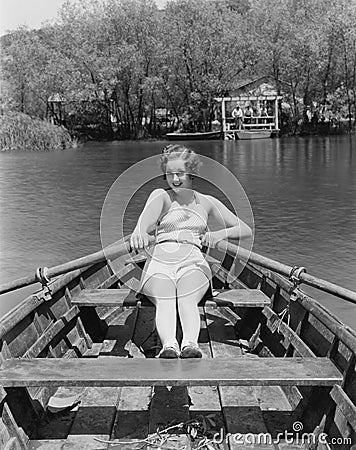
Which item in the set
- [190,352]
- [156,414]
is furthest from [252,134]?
[190,352]

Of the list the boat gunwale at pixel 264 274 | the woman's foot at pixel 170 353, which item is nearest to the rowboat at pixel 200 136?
the boat gunwale at pixel 264 274

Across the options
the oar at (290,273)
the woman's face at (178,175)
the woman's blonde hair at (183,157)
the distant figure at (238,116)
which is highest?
the woman's blonde hair at (183,157)

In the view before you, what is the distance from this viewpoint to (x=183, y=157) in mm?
4625

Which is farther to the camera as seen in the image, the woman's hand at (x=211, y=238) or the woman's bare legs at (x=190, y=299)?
the woman's hand at (x=211, y=238)

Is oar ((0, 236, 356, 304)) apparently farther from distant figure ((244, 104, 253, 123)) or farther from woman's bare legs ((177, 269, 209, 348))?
distant figure ((244, 104, 253, 123))

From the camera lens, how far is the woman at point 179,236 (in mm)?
4246

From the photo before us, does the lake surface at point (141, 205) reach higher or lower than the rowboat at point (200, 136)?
higher

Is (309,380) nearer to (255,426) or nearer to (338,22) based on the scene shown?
(255,426)

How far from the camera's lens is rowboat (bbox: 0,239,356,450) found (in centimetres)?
352

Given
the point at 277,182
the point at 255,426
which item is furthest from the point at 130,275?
the point at 277,182

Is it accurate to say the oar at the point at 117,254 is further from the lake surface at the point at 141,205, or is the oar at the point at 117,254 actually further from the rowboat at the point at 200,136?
the rowboat at the point at 200,136

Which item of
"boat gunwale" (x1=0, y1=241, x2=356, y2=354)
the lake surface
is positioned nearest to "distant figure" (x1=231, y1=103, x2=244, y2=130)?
the lake surface

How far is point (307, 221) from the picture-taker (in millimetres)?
14961

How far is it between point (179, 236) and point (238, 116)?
4018 centimetres
